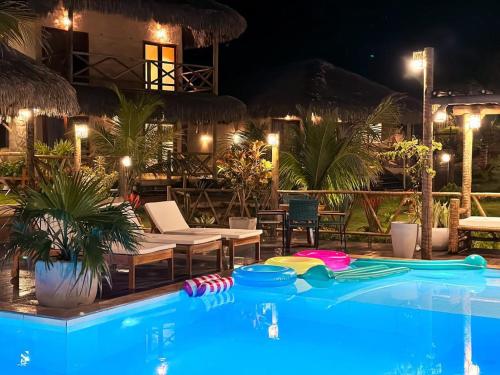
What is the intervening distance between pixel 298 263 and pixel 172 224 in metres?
1.82

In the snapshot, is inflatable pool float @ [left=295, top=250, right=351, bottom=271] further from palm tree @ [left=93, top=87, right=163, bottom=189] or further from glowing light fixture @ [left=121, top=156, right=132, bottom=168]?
palm tree @ [left=93, top=87, right=163, bottom=189]

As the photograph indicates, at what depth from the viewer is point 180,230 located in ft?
30.0

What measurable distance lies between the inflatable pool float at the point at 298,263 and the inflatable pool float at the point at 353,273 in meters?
0.15

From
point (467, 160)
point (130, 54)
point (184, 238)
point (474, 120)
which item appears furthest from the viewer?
point (130, 54)

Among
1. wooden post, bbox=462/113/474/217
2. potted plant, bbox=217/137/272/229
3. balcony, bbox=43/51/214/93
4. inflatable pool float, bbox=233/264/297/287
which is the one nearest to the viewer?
inflatable pool float, bbox=233/264/297/287

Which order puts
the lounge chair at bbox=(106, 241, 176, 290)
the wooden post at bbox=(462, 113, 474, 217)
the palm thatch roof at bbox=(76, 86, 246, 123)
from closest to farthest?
the lounge chair at bbox=(106, 241, 176, 290), the wooden post at bbox=(462, 113, 474, 217), the palm thatch roof at bbox=(76, 86, 246, 123)

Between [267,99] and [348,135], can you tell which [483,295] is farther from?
[267,99]

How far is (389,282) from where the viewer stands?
8.32 m

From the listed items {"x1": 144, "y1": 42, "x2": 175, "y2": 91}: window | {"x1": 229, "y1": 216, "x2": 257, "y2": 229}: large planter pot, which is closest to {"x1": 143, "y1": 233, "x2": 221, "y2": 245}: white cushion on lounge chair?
{"x1": 229, "y1": 216, "x2": 257, "y2": 229}: large planter pot

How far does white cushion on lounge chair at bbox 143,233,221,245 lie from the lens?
7992 millimetres

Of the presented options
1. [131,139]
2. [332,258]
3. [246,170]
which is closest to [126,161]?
[131,139]

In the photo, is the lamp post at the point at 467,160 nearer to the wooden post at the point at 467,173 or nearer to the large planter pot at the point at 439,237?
the wooden post at the point at 467,173

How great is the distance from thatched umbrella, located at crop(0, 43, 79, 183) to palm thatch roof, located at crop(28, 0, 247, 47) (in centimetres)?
552

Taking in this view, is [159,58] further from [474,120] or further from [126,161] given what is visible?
[474,120]
